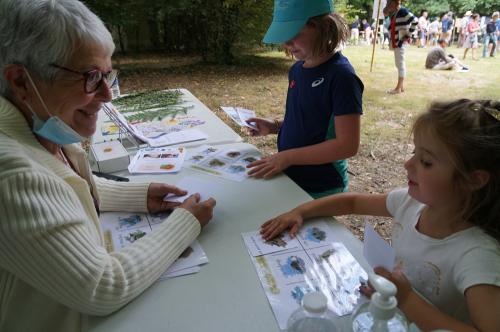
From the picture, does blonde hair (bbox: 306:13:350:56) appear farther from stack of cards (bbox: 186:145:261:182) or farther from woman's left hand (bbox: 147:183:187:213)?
woman's left hand (bbox: 147:183:187:213)

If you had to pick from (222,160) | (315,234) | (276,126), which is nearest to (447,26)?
(276,126)

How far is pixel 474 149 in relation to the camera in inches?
37.3

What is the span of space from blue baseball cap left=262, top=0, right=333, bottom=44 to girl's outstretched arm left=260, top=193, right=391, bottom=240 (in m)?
0.80

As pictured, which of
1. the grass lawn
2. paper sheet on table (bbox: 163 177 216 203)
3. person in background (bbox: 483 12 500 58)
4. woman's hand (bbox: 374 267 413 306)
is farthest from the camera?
person in background (bbox: 483 12 500 58)

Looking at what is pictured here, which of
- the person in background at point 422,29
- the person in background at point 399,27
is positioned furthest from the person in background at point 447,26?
the person in background at point 399,27

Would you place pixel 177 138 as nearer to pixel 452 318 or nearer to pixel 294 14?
pixel 294 14

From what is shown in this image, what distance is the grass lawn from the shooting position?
151 inches

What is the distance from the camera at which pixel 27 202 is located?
784 millimetres

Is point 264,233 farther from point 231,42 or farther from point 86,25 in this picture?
point 231,42

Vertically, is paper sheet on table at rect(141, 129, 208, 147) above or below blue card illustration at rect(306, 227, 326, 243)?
above

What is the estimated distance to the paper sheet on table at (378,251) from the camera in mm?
880

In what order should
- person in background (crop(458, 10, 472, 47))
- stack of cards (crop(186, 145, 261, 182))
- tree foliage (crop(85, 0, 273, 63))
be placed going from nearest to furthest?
stack of cards (crop(186, 145, 261, 182))
tree foliage (crop(85, 0, 273, 63))
person in background (crop(458, 10, 472, 47))

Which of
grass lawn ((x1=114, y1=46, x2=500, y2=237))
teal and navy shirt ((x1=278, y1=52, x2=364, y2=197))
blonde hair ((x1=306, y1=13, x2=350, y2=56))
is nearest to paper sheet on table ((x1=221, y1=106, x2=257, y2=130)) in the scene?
teal and navy shirt ((x1=278, y1=52, x2=364, y2=197))

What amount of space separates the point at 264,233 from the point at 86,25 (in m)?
0.85
